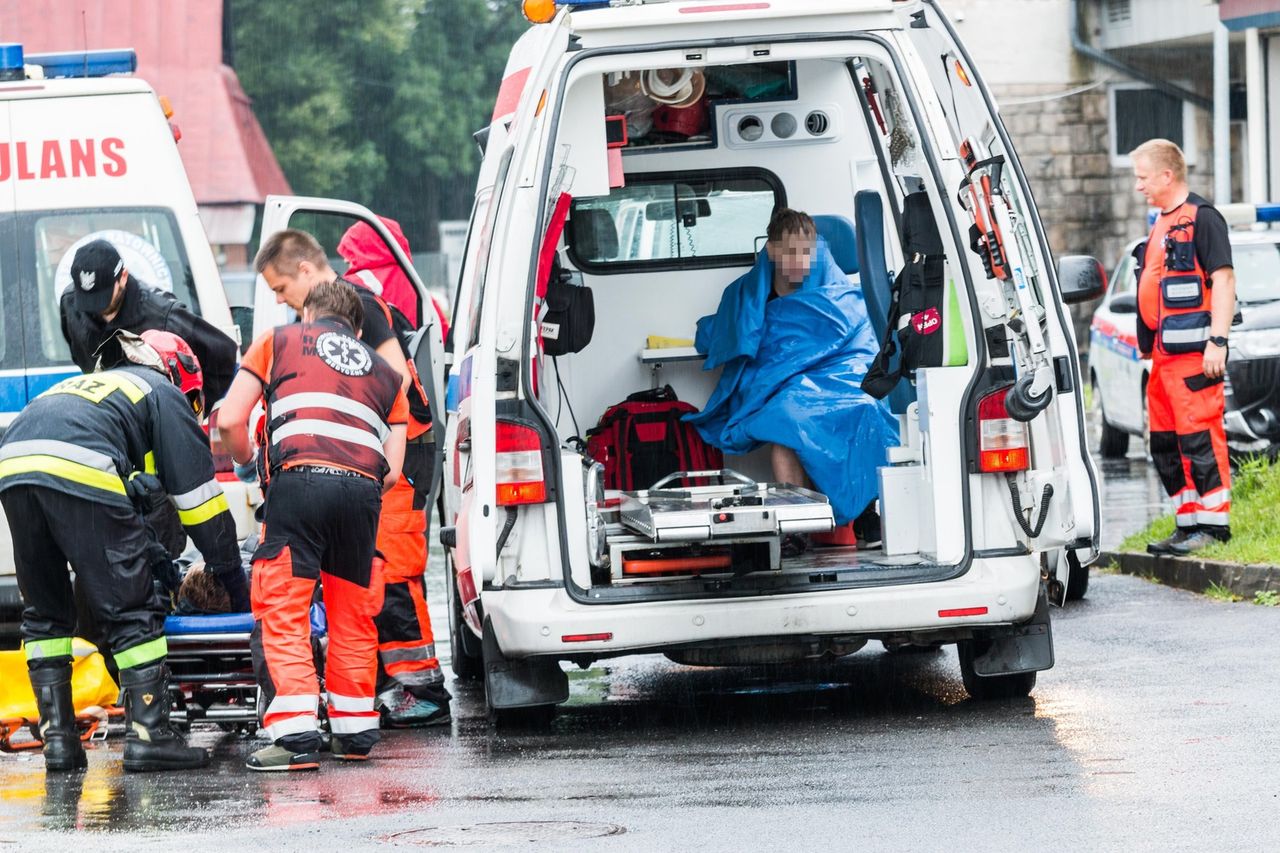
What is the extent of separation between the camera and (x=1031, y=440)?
23.0 ft

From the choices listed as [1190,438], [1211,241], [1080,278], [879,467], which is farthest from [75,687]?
[1211,241]

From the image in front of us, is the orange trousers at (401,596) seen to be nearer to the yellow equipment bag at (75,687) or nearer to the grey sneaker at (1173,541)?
the yellow equipment bag at (75,687)

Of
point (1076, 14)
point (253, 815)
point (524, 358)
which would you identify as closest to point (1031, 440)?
point (524, 358)

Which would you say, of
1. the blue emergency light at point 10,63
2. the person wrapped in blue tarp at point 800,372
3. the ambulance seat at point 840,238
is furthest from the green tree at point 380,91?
the person wrapped in blue tarp at point 800,372

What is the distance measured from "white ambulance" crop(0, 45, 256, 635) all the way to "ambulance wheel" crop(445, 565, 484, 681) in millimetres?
1080

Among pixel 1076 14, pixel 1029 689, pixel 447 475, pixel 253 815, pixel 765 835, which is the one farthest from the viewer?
pixel 1076 14

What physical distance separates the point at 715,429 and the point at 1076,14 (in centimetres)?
1998

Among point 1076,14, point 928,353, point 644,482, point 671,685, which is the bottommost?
point 671,685

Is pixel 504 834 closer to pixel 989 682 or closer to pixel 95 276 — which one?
pixel 989 682

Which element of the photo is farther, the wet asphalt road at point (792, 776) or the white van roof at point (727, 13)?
the white van roof at point (727, 13)

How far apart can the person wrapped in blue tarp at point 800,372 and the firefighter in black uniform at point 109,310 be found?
213 centimetres

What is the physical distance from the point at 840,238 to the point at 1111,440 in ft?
27.3

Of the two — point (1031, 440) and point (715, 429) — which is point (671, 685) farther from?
point (1031, 440)

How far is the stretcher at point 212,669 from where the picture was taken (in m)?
7.17
